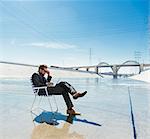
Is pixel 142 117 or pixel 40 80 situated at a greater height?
pixel 40 80

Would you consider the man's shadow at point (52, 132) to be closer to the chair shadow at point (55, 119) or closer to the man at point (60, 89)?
the chair shadow at point (55, 119)

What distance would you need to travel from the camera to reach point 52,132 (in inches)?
119

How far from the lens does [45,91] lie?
4.35m

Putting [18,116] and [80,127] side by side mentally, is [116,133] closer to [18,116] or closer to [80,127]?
[80,127]

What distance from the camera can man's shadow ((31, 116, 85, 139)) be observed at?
2797 millimetres

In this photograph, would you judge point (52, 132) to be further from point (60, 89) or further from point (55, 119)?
point (60, 89)

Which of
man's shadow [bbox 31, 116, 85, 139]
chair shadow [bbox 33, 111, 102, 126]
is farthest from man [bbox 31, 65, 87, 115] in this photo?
man's shadow [bbox 31, 116, 85, 139]

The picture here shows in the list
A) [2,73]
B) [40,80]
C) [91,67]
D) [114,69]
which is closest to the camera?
[40,80]

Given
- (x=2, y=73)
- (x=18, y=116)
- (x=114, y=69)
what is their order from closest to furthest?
(x=18, y=116) → (x=2, y=73) → (x=114, y=69)

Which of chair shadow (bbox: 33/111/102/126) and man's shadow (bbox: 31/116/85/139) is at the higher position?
man's shadow (bbox: 31/116/85/139)

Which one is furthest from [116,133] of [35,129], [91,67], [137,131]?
[91,67]

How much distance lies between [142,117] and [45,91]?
1.67m

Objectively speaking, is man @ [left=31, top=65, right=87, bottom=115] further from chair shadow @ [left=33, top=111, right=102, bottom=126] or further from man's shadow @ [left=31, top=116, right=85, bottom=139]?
man's shadow @ [left=31, top=116, right=85, bottom=139]

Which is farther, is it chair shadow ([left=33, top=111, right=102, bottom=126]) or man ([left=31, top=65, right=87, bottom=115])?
man ([left=31, top=65, right=87, bottom=115])
